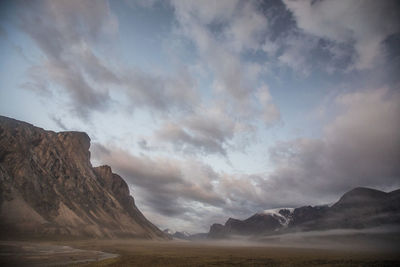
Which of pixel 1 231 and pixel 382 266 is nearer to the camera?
pixel 382 266

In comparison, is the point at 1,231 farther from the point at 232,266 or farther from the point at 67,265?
the point at 232,266

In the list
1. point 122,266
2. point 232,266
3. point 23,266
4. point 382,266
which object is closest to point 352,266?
point 382,266

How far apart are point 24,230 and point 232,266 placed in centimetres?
18265

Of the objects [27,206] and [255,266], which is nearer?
[255,266]

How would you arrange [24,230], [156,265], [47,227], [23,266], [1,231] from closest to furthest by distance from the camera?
1. [23,266]
2. [156,265]
3. [1,231]
4. [24,230]
5. [47,227]

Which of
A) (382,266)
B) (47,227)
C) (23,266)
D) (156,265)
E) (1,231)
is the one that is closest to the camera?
(23,266)

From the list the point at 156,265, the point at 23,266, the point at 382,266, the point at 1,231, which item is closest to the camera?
the point at 23,266

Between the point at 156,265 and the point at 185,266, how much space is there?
23.5ft

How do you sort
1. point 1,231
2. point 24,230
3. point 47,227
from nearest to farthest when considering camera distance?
point 1,231, point 24,230, point 47,227

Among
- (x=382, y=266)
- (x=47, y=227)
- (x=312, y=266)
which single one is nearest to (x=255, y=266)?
(x=312, y=266)

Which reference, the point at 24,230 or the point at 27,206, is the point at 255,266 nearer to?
the point at 24,230

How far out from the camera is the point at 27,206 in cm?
19738

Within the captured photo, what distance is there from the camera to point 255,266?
4838cm

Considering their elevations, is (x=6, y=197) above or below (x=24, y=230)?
above
